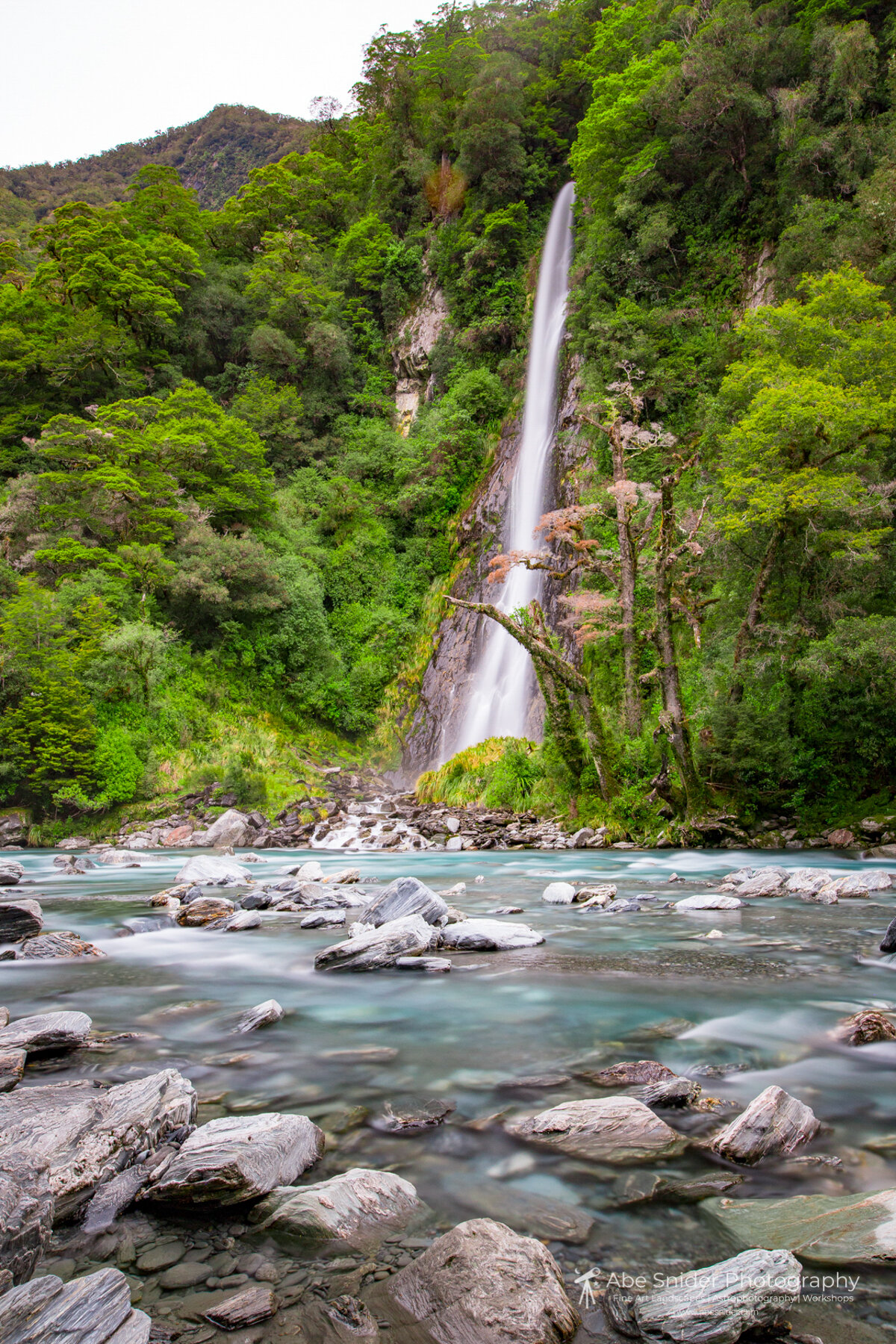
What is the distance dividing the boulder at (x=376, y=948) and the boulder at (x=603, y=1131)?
7.05 ft

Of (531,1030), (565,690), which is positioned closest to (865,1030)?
(531,1030)

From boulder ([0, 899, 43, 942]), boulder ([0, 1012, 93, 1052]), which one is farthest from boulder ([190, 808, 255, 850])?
boulder ([0, 1012, 93, 1052])

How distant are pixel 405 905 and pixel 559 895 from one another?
2.15 meters

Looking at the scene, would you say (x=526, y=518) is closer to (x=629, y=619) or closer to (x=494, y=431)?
(x=494, y=431)

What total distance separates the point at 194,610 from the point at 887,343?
60.3 feet

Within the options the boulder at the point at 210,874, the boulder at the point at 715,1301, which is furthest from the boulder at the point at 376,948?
the boulder at the point at 210,874

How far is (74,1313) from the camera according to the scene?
1.32 metres

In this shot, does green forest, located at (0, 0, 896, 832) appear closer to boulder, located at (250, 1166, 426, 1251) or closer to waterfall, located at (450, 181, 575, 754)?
waterfall, located at (450, 181, 575, 754)

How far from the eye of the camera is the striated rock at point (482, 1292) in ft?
4.46

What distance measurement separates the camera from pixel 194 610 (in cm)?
2084

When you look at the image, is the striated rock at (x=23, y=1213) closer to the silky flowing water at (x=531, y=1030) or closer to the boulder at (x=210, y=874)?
the silky flowing water at (x=531, y=1030)

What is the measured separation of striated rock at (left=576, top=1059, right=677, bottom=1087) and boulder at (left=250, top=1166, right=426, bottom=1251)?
38.2 inches

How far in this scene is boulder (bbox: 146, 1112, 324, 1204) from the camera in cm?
178

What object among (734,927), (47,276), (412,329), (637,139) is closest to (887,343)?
(734,927)
